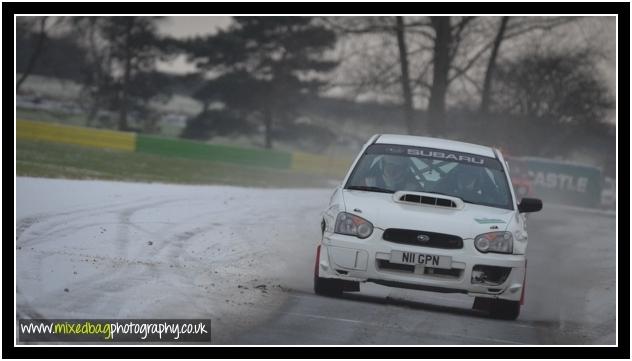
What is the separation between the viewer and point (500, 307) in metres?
9.88

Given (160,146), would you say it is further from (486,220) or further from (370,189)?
(486,220)

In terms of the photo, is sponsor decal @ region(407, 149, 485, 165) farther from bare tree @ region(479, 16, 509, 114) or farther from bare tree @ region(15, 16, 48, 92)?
bare tree @ region(15, 16, 48, 92)

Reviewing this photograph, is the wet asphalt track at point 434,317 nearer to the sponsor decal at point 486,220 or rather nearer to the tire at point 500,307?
the tire at point 500,307

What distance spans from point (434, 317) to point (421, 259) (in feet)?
1.98

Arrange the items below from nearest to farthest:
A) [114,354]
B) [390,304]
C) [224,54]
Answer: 1. [114,354]
2. [390,304]
3. [224,54]

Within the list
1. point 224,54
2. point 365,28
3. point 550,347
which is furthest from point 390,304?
point 224,54

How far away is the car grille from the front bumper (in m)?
0.05

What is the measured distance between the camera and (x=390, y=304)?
10.3 meters

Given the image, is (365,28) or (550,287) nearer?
(550,287)

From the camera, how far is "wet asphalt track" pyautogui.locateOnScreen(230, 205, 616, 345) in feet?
27.3

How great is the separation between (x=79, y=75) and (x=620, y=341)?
5273 centimetres

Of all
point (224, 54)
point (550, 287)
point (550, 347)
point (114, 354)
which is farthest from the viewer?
point (224, 54)

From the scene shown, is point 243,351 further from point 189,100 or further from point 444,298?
point 189,100

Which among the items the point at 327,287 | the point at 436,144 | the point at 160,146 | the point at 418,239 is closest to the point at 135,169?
the point at 160,146
